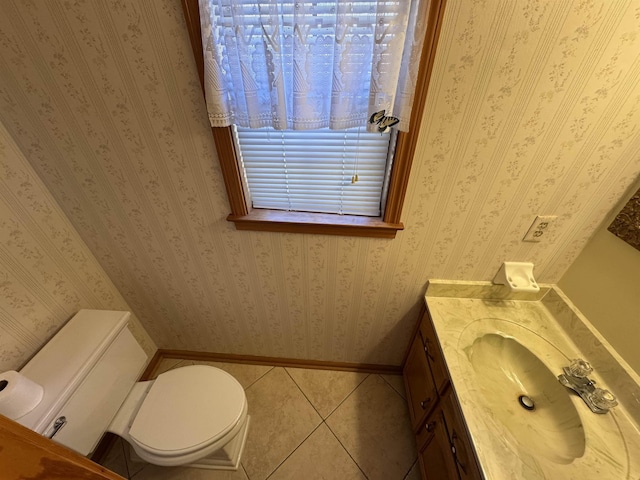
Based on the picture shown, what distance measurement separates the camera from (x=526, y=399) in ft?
3.01

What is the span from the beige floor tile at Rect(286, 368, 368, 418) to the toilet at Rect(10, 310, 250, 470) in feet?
1.62

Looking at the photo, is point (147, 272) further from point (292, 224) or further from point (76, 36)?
point (76, 36)

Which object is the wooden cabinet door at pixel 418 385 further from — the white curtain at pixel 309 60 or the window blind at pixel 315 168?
the white curtain at pixel 309 60

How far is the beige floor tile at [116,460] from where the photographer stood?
1232mm

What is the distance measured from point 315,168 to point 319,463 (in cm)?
141

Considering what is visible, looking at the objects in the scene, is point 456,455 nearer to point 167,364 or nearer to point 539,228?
point 539,228

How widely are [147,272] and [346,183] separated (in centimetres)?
107

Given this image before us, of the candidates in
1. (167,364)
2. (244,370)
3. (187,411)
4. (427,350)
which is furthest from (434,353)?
(167,364)

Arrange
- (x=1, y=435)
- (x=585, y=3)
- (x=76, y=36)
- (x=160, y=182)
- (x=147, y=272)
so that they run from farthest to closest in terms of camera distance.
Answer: (x=147, y=272) → (x=160, y=182) → (x=76, y=36) → (x=585, y=3) → (x=1, y=435)

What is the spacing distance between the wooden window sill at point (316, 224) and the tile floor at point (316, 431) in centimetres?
106

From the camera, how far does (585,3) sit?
602mm

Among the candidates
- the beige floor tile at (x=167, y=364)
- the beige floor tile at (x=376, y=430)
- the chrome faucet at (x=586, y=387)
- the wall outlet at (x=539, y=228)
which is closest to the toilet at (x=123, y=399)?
the beige floor tile at (x=167, y=364)

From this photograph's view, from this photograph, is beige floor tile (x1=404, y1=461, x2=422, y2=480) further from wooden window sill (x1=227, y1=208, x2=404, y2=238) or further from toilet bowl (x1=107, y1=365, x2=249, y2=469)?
wooden window sill (x1=227, y1=208, x2=404, y2=238)

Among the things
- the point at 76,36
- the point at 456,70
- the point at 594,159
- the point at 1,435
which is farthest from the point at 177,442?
the point at 594,159
